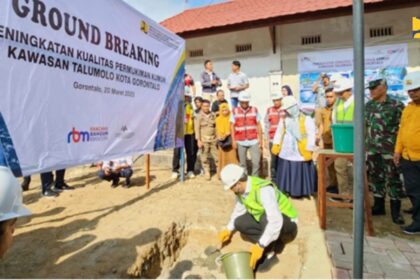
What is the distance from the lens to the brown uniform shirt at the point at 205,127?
5809mm

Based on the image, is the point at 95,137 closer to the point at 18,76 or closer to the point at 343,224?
the point at 18,76

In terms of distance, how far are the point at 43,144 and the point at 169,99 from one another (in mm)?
2310

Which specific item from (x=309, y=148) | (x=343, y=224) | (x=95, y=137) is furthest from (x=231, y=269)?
(x=309, y=148)

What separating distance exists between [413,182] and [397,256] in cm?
94

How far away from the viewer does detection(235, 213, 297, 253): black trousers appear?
320 cm

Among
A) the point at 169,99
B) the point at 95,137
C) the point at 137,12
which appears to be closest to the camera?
the point at 95,137

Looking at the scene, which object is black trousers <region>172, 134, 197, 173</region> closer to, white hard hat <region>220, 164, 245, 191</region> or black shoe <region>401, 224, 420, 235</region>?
white hard hat <region>220, 164, 245, 191</region>

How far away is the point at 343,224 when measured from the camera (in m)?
3.64

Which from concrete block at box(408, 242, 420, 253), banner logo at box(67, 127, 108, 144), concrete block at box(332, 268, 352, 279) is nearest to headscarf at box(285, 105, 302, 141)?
concrete block at box(408, 242, 420, 253)

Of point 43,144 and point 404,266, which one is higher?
point 43,144

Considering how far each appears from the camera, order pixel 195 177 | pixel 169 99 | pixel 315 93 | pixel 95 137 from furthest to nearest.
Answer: pixel 315 93 → pixel 195 177 → pixel 169 99 → pixel 95 137

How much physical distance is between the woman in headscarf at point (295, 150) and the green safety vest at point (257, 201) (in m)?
1.36

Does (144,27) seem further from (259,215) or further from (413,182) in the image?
(413,182)

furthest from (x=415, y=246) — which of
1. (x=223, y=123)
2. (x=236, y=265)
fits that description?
(x=223, y=123)
